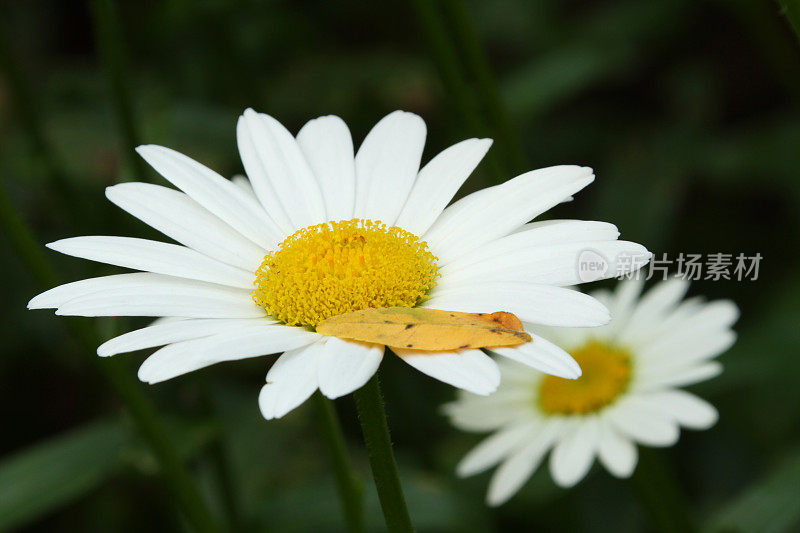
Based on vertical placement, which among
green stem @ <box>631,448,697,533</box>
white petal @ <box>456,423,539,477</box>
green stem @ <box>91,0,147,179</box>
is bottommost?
green stem @ <box>631,448,697,533</box>

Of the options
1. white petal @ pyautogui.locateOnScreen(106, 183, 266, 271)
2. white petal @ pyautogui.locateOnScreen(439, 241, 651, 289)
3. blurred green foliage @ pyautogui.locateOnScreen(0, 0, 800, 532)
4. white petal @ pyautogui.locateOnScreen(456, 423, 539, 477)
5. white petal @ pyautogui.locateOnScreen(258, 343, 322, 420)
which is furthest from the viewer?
blurred green foliage @ pyautogui.locateOnScreen(0, 0, 800, 532)

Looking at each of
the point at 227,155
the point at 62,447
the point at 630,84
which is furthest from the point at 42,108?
the point at 630,84

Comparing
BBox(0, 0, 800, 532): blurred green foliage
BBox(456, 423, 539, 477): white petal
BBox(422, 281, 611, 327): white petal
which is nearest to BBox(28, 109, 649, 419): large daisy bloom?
BBox(422, 281, 611, 327): white petal

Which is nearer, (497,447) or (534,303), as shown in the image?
(534,303)

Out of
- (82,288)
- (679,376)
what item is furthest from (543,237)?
(679,376)

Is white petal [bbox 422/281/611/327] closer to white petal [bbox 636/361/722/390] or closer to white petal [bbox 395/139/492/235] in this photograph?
white petal [bbox 395/139/492/235]

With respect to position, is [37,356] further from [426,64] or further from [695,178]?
[695,178]

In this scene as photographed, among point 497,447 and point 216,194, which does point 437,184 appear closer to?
point 216,194
